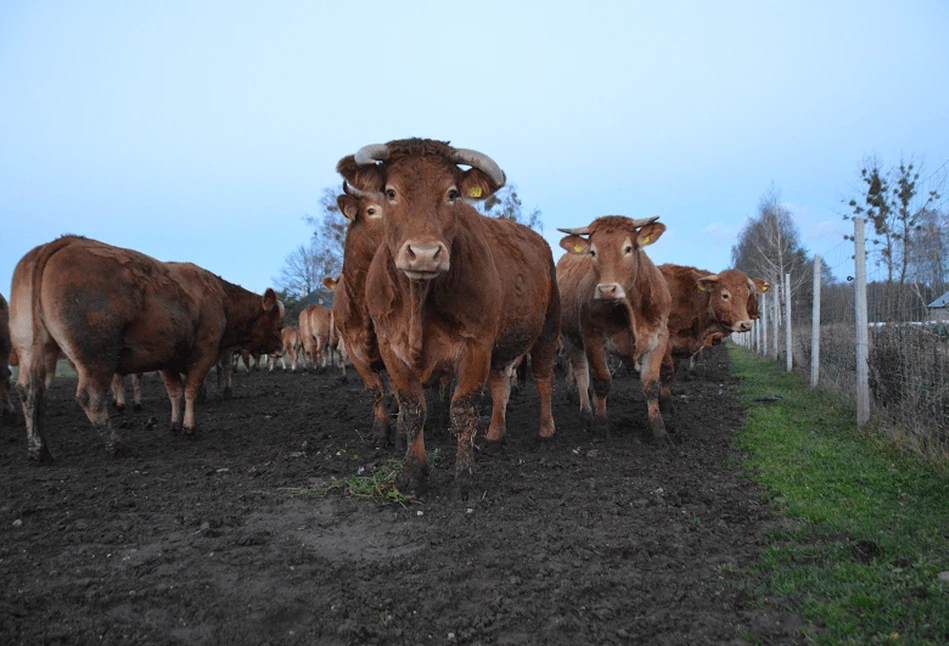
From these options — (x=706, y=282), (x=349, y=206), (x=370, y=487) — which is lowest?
(x=370, y=487)

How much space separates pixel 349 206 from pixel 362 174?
2.08 m

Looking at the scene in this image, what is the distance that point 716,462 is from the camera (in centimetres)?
594

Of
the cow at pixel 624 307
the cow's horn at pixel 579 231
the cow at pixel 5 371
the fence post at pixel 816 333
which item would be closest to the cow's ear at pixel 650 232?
the cow at pixel 624 307

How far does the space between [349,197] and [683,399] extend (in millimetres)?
6751

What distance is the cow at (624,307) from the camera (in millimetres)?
7027

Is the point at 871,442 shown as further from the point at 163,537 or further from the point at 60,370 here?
the point at 60,370

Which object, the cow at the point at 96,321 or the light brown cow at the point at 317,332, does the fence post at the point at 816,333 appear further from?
the light brown cow at the point at 317,332

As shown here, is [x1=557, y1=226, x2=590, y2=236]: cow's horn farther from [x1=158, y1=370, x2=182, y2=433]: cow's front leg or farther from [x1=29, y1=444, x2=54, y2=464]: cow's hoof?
[x1=29, y1=444, x2=54, y2=464]: cow's hoof

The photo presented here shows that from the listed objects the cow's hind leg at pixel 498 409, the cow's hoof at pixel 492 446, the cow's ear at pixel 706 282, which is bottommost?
the cow's hoof at pixel 492 446

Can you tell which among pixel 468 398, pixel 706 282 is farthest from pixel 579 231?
pixel 706 282

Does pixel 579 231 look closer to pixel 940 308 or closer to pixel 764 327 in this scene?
pixel 940 308

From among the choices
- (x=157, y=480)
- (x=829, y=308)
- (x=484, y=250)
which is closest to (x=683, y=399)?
(x=829, y=308)

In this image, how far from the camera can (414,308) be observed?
181 inches

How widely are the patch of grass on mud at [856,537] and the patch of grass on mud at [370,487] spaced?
2500 millimetres
